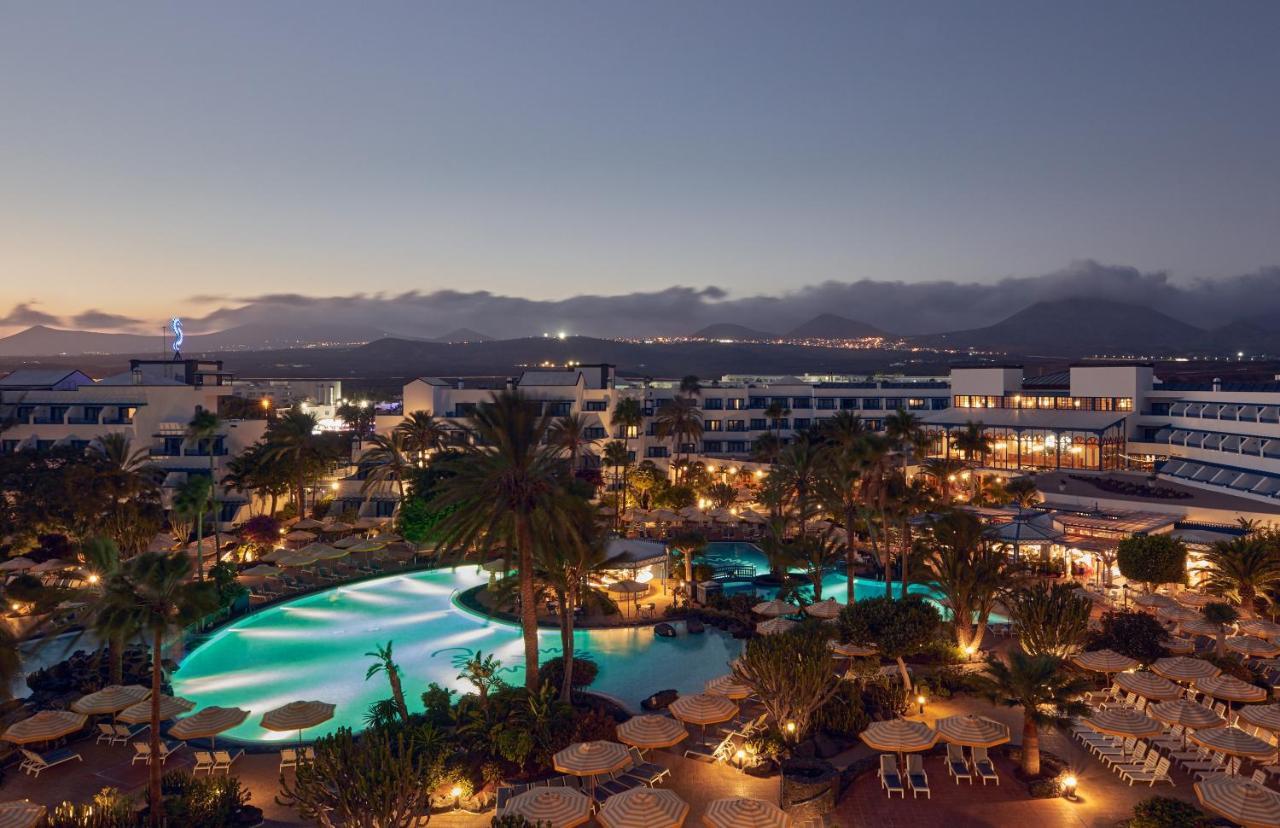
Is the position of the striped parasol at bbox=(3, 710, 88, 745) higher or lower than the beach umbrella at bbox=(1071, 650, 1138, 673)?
higher

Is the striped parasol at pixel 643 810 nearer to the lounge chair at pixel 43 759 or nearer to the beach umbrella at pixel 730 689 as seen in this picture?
the beach umbrella at pixel 730 689

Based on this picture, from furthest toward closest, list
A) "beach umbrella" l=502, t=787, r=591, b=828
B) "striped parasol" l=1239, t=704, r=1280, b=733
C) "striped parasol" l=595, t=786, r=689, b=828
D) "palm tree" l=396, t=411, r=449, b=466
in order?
1. "palm tree" l=396, t=411, r=449, b=466
2. "striped parasol" l=1239, t=704, r=1280, b=733
3. "beach umbrella" l=502, t=787, r=591, b=828
4. "striped parasol" l=595, t=786, r=689, b=828

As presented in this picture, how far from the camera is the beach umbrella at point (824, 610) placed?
107 ft

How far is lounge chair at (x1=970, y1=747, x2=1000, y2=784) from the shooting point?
795 inches

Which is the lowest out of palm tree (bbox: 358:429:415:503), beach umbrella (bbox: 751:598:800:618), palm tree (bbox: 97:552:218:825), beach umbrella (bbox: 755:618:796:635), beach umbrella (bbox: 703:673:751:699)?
beach umbrella (bbox: 751:598:800:618)

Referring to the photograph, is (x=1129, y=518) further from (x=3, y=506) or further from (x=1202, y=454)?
(x=3, y=506)

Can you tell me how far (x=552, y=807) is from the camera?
17453 mm

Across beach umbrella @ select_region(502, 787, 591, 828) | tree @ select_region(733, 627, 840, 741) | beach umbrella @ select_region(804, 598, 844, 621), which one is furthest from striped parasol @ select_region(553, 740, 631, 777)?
beach umbrella @ select_region(804, 598, 844, 621)

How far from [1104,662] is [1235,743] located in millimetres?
5866

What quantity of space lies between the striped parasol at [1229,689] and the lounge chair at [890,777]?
11090 millimetres

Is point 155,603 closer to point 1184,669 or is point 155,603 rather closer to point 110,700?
point 110,700

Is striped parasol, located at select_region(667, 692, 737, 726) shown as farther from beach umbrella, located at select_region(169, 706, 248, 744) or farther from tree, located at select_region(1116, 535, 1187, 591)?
tree, located at select_region(1116, 535, 1187, 591)

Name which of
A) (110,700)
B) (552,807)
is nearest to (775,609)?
(552,807)

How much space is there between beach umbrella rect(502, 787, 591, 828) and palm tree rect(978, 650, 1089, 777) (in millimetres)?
11157
